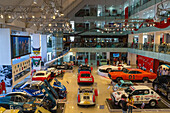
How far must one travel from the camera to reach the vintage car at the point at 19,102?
849 centimetres

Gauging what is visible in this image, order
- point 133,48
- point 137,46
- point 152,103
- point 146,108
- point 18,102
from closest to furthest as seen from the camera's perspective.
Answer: point 18,102 < point 146,108 < point 152,103 < point 137,46 < point 133,48

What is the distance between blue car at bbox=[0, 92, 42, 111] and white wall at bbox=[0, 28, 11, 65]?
4460 millimetres

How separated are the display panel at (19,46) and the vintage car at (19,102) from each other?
5.09 m

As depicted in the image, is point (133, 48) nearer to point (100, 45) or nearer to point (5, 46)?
point (100, 45)

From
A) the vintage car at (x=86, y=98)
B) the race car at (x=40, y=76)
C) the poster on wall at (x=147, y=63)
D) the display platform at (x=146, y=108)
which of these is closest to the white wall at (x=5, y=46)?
the race car at (x=40, y=76)

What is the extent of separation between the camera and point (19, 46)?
14.7 meters

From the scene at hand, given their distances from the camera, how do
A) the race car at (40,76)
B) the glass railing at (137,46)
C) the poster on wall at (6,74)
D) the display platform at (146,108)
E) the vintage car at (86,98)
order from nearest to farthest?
the display platform at (146,108) < the vintage car at (86,98) < the poster on wall at (6,74) < the race car at (40,76) < the glass railing at (137,46)

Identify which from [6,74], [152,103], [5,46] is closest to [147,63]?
[152,103]

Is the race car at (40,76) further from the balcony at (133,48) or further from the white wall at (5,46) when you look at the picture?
the balcony at (133,48)

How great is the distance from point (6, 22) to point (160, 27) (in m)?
15.6

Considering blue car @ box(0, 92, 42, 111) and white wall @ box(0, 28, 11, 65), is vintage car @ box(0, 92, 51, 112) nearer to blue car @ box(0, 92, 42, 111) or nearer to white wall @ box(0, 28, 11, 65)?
blue car @ box(0, 92, 42, 111)

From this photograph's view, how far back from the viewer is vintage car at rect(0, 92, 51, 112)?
8.49 metres

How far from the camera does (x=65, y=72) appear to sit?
863 inches

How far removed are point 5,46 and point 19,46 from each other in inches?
77.4
